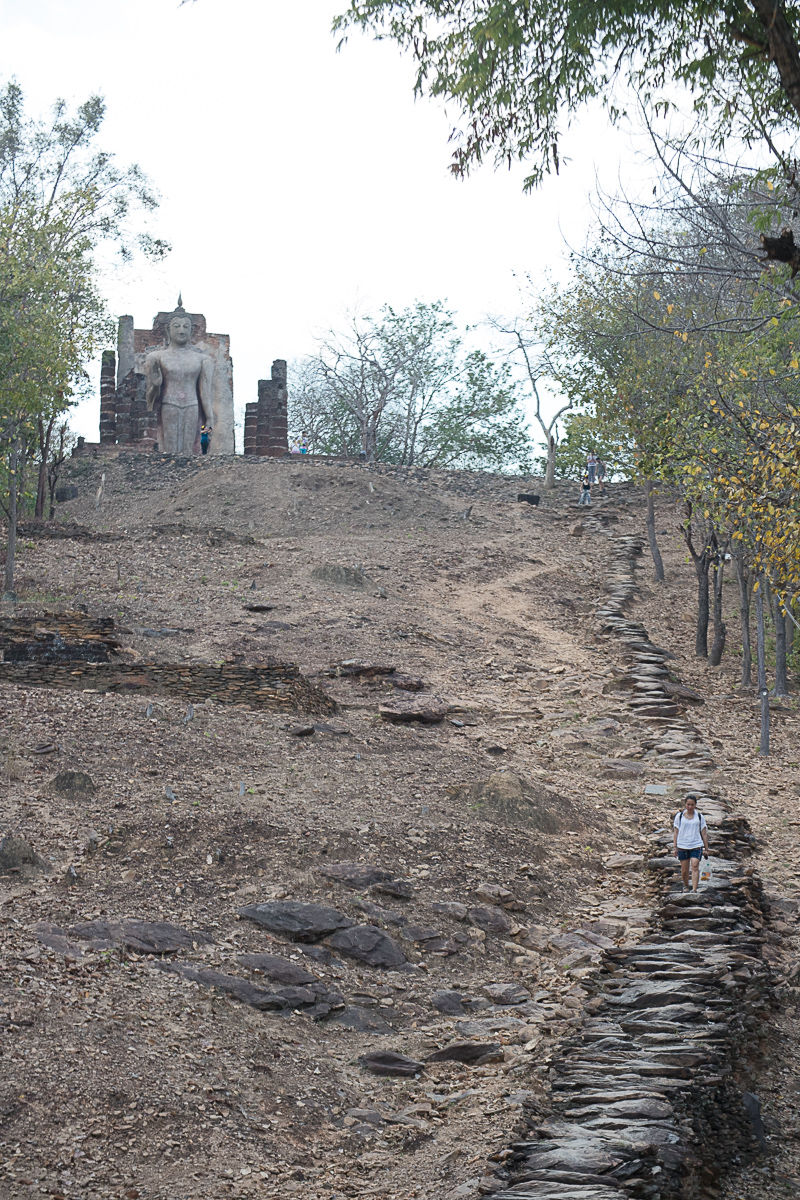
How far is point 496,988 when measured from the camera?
732 cm

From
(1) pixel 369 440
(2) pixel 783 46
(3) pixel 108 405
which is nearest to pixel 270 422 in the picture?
(3) pixel 108 405

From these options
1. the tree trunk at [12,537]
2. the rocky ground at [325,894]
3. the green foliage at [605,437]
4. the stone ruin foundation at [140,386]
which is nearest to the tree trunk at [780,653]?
the rocky ground at [325,894]

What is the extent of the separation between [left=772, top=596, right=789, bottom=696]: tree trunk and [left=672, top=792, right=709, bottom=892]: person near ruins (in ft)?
25.1

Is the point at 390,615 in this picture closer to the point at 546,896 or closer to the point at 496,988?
the point at 546,896

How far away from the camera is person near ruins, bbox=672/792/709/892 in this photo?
8.84 metres

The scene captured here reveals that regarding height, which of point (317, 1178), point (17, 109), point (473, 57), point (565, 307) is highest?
point (17, 109)

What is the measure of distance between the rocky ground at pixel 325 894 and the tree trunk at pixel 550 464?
12.6 metres

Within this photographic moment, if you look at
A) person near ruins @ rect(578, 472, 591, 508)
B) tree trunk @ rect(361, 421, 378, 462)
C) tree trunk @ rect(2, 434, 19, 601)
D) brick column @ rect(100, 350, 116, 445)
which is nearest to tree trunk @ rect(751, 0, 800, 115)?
tree trunk @ rect(2, 434, 19, 601)

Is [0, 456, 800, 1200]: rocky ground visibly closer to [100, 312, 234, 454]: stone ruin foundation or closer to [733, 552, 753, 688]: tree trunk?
[733, 552, 753, 688]: tree trunk

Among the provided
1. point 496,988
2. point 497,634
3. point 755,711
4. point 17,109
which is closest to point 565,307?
point 497,634

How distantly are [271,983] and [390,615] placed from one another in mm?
10873

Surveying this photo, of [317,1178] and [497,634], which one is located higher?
[497,634]

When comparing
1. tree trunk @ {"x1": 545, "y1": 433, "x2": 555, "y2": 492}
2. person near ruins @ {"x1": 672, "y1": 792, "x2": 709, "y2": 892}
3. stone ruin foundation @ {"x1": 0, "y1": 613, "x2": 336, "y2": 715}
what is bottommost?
person near ruins @ {"x1": 672, "y1": 792, "x2": 709, "y2": 892}

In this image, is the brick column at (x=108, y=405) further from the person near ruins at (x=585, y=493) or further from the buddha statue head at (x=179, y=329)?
the person near ruins at (x=585, y=493)
